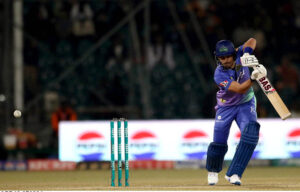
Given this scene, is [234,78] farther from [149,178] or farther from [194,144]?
[194,144]

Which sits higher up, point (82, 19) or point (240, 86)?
point (82, 19)

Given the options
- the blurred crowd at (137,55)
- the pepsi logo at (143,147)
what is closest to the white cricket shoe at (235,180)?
the pepsi logo at (143,147)

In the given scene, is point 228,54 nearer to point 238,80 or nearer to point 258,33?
point 238,80

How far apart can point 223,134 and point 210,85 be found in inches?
383

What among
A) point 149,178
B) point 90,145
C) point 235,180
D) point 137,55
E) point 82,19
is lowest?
point 235,180

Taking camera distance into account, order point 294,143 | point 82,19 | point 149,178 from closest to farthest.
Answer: point 149,178 < point 294,143 < point 82,19

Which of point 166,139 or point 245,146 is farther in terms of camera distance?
point 166,139

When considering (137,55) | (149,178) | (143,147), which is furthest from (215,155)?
(137,55)

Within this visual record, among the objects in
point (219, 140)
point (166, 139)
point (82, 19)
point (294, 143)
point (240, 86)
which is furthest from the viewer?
point (82, 19)

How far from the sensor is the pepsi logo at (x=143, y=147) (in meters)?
18.2

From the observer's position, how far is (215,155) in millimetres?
11453

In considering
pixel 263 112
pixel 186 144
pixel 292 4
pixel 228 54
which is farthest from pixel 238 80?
pixel 292 4

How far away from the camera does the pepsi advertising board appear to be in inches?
716

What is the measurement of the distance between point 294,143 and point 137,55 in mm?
4400
